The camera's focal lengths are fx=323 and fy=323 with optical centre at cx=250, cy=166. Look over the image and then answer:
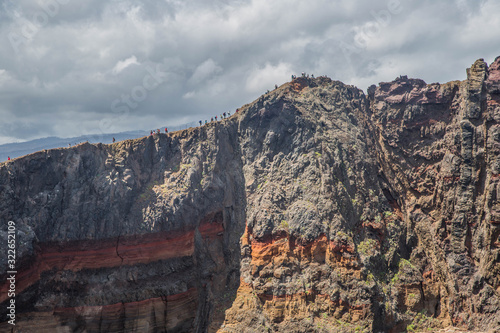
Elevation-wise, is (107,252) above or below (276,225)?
below

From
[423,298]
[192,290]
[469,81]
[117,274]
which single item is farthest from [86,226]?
[469,81]

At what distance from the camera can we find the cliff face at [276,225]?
34875mm

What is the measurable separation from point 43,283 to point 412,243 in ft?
140

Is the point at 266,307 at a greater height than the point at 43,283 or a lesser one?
lesser

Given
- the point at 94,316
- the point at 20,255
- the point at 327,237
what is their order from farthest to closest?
1. the point at 327,237
2. the point at 94,316
3. the point at 20,255

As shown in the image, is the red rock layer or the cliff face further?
the cliff face

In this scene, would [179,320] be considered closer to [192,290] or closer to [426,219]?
[192,290]

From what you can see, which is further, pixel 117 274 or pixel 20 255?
pixel 117 274

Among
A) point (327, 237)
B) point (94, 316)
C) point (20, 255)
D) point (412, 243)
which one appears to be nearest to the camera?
point (20, 255)

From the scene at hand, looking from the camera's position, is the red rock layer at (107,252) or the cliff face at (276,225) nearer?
the red rock layer at (107,252)

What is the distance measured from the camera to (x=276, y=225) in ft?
131

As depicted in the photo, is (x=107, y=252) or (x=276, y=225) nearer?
(x=107, y=252)

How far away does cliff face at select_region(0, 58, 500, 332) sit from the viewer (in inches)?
1373

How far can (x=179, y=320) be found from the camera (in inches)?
1463
